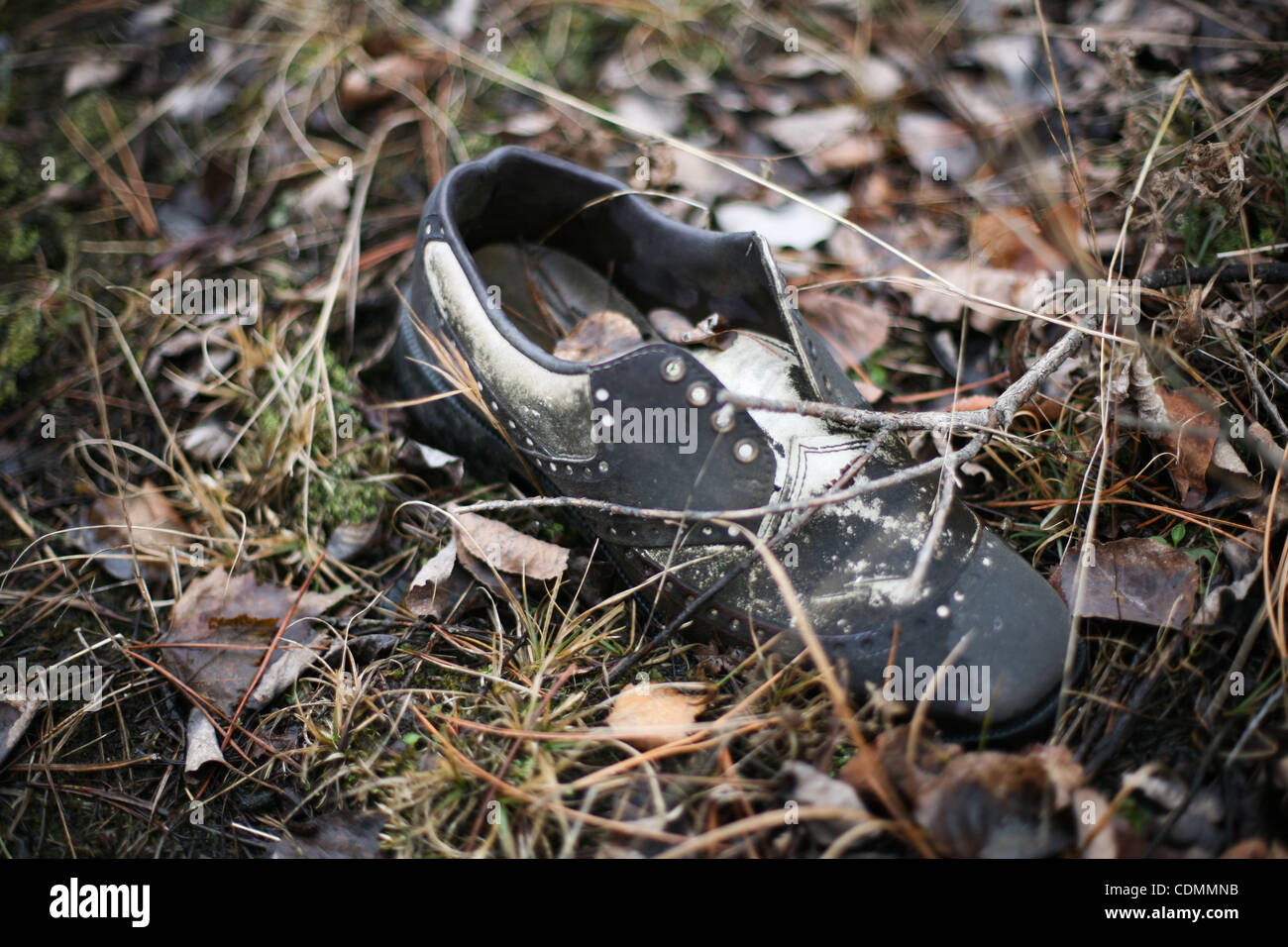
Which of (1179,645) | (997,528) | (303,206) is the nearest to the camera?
(1179,645)

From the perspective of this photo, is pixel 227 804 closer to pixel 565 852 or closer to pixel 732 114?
pixel 565 852

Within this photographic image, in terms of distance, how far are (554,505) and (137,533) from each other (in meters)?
1.07

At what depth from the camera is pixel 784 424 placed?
1.75 metres

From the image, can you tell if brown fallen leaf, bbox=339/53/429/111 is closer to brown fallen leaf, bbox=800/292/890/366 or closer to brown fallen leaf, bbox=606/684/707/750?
brown fallen leaf, bbox=800/292/890/366

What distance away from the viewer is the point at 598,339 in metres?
2.11

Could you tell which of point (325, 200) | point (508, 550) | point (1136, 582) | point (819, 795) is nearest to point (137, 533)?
point (508, 550)

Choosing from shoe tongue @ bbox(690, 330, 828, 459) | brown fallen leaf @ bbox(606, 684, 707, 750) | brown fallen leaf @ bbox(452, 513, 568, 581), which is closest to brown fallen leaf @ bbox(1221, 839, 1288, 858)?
brown fallen leaf @ bbox(606, 684, 707, 750)

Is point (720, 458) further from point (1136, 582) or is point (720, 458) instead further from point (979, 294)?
point (979, 294)

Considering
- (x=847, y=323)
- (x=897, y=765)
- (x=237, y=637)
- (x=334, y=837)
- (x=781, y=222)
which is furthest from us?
(x=781, y=222)

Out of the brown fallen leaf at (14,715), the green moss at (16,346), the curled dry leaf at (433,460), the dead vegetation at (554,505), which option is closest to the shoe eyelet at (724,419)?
the dead vegetation at (554,505)

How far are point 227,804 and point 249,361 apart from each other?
1198 mm

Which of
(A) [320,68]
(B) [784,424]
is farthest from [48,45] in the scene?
(B) [784,424]

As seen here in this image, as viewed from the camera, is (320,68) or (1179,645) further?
(320,68)

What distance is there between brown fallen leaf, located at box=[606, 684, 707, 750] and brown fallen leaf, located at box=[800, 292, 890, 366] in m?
1.08
